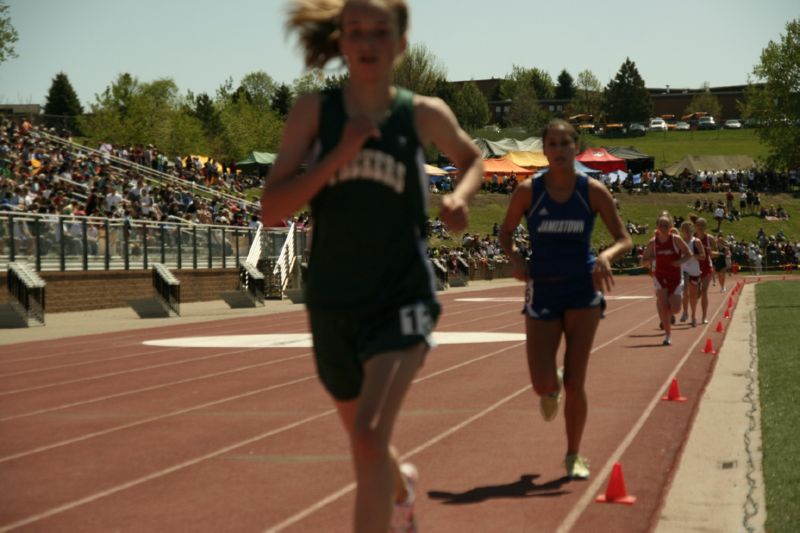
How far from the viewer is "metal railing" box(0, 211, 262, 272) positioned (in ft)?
89.6

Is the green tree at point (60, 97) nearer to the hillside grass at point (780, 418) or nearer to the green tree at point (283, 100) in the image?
the green tree at point (283, 100)

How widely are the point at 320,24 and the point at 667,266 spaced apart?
14.7 m

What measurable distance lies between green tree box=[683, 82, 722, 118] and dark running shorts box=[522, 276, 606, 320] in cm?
17932

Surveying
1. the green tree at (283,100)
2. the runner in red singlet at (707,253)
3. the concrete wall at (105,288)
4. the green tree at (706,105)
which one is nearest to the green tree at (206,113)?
the green tree at (283,100)

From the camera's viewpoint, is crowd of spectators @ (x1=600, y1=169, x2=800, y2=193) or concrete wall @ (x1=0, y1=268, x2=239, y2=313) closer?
concrete wall @ (x1=0, y1=268, x2=239, y2=313)

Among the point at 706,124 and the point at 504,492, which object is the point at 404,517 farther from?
the point at 706,124

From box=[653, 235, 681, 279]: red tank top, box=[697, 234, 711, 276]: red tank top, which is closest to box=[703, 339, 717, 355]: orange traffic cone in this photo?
box=[653, 235, 681, 279]: red tank top

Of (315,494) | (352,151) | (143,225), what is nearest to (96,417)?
(315,494)

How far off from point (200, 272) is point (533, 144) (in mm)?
58853

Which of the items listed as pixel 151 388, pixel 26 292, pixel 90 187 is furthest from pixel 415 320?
pixel 90 187

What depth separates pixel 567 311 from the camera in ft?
25.3

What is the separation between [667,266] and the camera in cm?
1856

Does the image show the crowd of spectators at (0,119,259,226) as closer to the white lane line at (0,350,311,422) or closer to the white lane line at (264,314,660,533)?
the white lane line at (0,350,311,422)

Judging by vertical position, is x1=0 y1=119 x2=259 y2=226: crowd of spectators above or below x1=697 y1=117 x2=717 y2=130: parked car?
below
